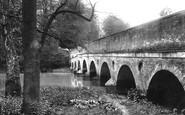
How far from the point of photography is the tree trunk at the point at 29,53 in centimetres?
502

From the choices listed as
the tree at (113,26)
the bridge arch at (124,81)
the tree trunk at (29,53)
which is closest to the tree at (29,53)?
the tree trunk at (29,53)

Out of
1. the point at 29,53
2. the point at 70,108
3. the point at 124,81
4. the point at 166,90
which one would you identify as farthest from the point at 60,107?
the point at 124,81

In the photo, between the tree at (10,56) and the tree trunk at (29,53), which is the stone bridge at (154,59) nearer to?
the tree at (10,56)

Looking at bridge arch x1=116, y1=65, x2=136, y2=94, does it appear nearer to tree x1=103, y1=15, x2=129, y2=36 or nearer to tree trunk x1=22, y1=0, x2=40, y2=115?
tree trunk x1=22, y1=0, x2=40, y2=115

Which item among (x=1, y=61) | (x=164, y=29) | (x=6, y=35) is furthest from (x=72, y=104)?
(x=1, y=61)

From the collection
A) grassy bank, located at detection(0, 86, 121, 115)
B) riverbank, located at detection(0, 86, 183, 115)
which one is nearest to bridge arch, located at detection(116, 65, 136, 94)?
grassy bank, located at detection(0, 86, 121, 115)

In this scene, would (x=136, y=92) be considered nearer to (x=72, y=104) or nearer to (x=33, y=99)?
(x=72, y=104)

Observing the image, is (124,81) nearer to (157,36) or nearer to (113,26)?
(157,36)

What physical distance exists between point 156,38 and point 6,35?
5.98 m

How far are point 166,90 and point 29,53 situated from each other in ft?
22.1

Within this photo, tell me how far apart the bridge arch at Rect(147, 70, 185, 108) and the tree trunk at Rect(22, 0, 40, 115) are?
202 inches

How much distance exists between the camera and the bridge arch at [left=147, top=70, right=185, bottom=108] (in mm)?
8536

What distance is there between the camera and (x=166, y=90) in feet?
30.1

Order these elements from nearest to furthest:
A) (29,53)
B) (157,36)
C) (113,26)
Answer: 1. (29,53)
2. (157,36)
3. (113,26)
